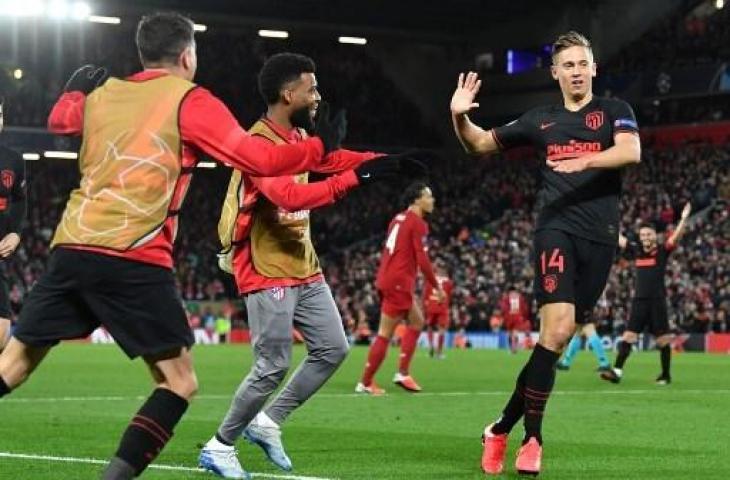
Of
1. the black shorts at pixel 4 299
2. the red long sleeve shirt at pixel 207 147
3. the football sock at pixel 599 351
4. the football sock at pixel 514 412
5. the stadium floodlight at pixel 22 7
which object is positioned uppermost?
the stadium floodlight at pixel 22 7

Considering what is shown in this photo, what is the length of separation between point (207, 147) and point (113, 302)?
30.7 inches

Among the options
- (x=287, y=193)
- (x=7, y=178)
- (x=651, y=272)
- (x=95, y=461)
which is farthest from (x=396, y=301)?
(x=287, y=193)

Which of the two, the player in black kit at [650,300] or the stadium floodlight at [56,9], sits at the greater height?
the stadium floodlight at [56,9]

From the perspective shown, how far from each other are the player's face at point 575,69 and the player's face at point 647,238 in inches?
471

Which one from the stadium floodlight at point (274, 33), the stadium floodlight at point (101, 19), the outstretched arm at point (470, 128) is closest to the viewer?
the outstretched arm at point (470, 128)

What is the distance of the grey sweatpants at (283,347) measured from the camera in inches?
336

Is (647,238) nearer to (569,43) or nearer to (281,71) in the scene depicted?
(569,43)

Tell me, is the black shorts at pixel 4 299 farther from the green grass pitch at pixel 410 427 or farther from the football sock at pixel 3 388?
the football sock at pixel 3 388

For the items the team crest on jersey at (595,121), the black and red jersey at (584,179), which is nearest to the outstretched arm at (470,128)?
the black and red jersey at (584,179)

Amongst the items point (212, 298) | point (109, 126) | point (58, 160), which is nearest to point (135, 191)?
point (109, 126)

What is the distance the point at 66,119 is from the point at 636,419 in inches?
308

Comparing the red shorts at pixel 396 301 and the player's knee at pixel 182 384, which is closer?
the player's knee at pixel 182 384

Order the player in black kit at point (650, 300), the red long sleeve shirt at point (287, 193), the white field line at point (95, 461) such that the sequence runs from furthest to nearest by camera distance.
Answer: the player in black kit at point (650, 300), the white field line at point (95, 461), the red long sleeve shirt at point (287, 193)

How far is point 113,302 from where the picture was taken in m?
6.14
